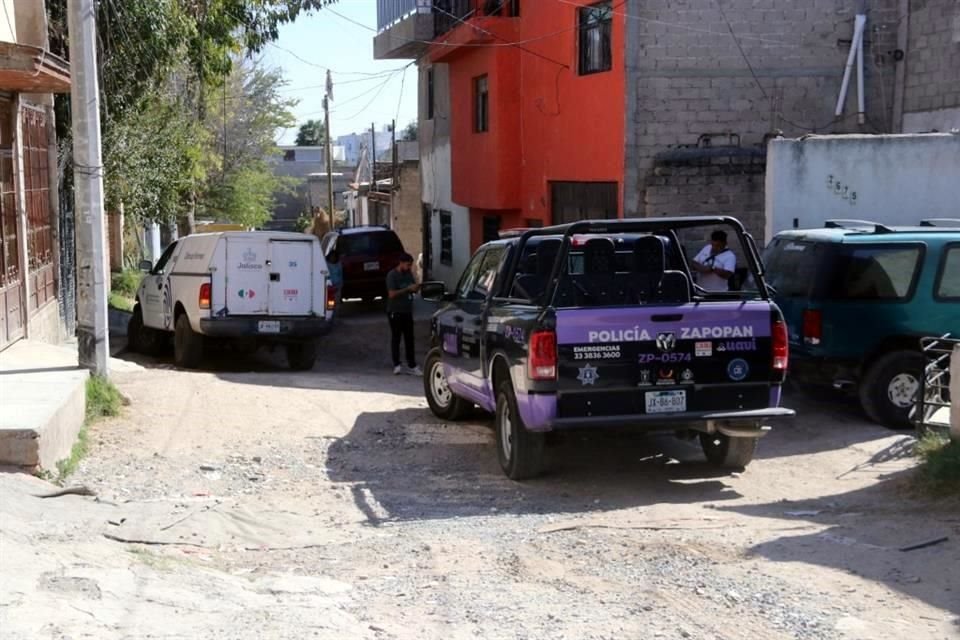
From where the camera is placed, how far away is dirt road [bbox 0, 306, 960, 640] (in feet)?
19.5

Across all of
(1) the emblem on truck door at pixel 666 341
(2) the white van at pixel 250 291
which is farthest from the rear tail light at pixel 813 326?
(2) the white van at pixel 250 291

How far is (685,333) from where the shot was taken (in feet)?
29.5

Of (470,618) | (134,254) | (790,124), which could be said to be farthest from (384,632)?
(134,254)

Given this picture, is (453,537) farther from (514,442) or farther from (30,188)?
(30,188)

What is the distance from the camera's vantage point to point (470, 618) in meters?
6.03

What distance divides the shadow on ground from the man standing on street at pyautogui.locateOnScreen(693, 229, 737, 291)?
302 centimetres

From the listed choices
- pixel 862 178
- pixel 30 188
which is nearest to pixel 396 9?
pixel 30 188

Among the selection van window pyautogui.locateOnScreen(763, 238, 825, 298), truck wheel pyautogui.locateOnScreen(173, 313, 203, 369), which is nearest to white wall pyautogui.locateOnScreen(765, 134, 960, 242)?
van window pyautogui.locateOnScreen(763, 238, 825, 298)

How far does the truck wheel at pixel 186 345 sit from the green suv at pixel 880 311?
877 centimetres

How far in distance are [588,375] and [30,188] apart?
984cm

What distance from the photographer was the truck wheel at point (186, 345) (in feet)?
55.6

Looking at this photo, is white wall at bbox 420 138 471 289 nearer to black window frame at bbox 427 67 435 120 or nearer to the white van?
black window frame at bbox 427 67 435 120

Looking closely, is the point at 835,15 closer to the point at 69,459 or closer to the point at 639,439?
the point at 639,439

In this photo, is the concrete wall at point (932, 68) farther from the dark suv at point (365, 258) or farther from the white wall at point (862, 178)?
the dark suv at point (365, 258)
